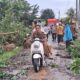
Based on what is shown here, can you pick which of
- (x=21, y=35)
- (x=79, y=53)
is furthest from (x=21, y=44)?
(x=79, y=53)

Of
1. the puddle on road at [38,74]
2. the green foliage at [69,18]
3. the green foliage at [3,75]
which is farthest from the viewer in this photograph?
the green foliage at [69,18]

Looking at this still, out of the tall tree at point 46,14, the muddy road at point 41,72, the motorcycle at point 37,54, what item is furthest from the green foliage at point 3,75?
the tall tree at point 46,14

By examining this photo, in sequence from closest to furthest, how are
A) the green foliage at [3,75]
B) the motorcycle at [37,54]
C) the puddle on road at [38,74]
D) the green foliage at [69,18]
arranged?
the puddle on road at [38,74] < the green foliage at [3,75] < the motorcycle at [37,54] < the green foliage at [69,18]

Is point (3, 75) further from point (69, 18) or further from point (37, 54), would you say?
point (69, 18)

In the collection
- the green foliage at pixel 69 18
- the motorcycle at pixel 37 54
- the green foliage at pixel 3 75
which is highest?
the green foliage at pixel 69 18

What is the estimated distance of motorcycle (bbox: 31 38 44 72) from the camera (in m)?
11.5

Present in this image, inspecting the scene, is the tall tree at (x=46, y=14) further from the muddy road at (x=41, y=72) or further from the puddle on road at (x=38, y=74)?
the puddle on road at (x=38, y=74)

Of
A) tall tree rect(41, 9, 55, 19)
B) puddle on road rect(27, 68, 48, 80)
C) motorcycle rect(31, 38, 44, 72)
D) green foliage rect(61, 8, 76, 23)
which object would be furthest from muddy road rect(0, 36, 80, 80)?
tall tree rect(41, 9, 55, 19)

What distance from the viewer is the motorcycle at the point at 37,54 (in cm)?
1148

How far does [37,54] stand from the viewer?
38.3 feet

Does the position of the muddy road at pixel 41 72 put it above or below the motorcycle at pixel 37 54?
below

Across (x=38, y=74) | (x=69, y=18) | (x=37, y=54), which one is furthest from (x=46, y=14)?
(x=38, y=74)

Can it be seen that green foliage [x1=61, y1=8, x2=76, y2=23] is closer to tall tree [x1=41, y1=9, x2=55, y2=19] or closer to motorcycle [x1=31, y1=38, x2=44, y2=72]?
motorcycle [x1=31, y1=38, x2=44, y2=72]

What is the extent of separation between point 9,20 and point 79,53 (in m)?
8.79
